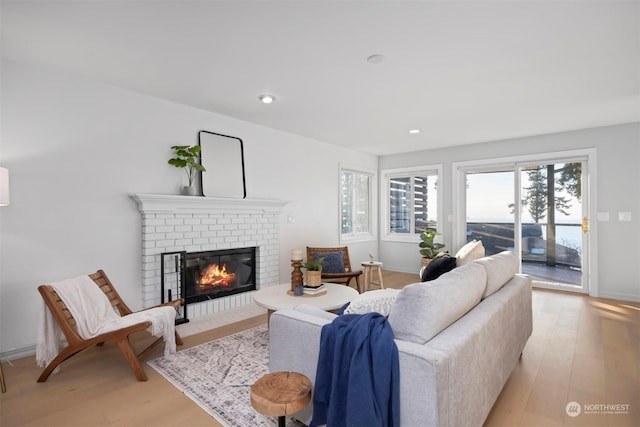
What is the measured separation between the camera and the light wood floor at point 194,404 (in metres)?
2.00

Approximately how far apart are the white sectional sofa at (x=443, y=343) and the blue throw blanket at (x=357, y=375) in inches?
2.2

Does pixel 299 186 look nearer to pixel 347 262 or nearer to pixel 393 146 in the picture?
pixel 347 262

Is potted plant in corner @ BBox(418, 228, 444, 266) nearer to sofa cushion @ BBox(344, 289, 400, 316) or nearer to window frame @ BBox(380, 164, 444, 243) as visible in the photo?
window frame @ BBox(380, 164, 444, 243)

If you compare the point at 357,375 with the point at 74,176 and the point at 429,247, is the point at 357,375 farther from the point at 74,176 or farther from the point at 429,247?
the point at 429,247

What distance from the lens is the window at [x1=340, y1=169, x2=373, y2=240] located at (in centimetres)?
627

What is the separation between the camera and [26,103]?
9.37 ft

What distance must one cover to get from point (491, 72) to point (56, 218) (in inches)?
161

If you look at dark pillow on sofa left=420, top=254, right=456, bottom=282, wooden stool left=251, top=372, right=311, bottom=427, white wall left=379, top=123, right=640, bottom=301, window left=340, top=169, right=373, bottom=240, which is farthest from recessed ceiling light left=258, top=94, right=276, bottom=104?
white wall left=379, top=123, right=640, bottom=301

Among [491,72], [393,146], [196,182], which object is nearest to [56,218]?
[196,182]

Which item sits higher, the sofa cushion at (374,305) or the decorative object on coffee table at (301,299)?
the sofa cushion at (374,305)

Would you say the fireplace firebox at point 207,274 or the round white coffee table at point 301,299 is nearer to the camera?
the round white coffee table at point 301,299

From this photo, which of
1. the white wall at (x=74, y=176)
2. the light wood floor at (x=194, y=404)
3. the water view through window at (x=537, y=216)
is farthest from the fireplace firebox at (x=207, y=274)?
the water view through window at (x=537, y=216)
